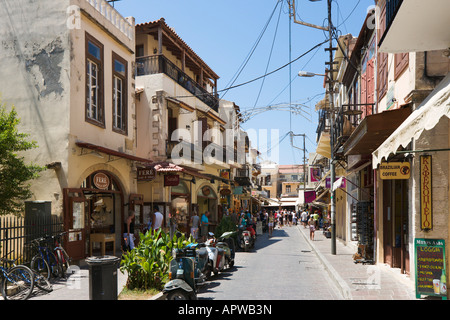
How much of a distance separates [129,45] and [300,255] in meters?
10.7

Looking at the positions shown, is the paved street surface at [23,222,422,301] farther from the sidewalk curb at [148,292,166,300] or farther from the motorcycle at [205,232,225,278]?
the sidewalk curb at [148,292,166,300]

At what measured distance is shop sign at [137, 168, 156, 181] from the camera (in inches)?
663

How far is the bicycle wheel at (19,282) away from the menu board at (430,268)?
755 centimetres

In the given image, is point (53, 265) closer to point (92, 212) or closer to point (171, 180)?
point (92, 212)

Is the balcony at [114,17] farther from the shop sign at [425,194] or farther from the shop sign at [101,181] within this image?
the shop sign at [425,194]

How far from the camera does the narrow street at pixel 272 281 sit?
927 centimetres

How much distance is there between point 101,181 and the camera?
14367 millimetres

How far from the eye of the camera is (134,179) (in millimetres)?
16641

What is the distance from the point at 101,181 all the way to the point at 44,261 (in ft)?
14.4

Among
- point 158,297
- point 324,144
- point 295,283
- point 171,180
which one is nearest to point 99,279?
point 158,297

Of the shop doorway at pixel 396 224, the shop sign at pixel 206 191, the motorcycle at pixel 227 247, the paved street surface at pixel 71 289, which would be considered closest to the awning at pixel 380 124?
the shop doorway at pixel 396 224

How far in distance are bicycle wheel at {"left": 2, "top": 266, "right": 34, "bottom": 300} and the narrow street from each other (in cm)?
344

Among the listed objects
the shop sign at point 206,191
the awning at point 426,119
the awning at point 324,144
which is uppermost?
the awning at point 324,144
